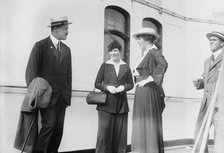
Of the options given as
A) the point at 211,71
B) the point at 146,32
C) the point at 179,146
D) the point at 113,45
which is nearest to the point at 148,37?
the point at 146,32

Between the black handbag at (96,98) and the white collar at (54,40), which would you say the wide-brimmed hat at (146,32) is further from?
the white collar at (54,40)

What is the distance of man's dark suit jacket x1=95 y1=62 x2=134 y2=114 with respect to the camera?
122 inches

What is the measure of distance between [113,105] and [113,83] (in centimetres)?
20

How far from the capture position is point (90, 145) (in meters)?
3.24

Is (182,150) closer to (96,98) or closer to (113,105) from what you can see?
(113,105)

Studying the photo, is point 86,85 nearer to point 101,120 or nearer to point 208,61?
point 101,120

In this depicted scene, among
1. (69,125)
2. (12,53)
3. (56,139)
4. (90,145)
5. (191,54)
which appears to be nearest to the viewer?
(12,53)

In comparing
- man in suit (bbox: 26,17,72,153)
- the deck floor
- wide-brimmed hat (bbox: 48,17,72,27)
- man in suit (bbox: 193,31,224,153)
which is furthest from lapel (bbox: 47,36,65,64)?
the deck floor

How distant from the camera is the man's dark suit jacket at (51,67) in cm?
267

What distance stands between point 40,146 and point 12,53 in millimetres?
701

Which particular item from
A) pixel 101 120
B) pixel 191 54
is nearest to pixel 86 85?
pixel 101 120

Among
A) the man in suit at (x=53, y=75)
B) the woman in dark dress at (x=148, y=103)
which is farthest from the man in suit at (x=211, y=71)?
the man in suit at (x=53, y=75)

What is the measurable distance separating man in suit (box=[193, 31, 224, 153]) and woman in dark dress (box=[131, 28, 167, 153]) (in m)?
0.39

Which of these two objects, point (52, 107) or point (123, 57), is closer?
point (52, 107)
